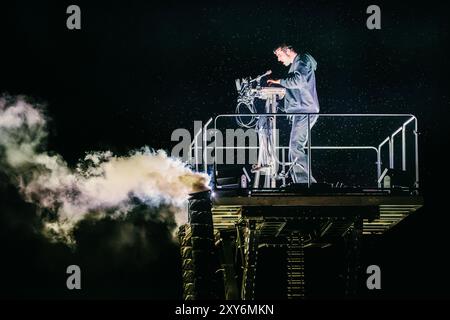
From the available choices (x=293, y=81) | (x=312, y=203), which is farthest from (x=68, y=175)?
(x=312, y=203)

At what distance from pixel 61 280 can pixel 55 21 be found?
6.81 metres

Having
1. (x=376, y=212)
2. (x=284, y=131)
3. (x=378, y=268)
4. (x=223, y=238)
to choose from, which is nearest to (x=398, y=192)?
(x=376, y=212)

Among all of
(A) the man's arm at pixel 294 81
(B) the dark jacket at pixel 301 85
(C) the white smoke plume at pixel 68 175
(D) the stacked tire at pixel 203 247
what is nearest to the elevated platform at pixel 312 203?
(D) the stacked tire at pixel 203 247

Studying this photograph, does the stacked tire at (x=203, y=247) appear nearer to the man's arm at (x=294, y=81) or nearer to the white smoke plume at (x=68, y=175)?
the man's arm at (x=294, y=81)

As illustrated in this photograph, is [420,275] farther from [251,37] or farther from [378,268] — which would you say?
[251,37]

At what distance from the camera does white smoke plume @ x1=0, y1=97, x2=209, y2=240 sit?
91.4 ft

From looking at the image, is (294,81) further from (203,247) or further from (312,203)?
(203,247)

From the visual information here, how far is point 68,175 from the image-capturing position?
29.5 meters

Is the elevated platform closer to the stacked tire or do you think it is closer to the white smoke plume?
the stacked tire

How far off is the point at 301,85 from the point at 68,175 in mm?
12488

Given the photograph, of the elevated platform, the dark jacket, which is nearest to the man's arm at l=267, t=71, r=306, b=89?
the dark jacket

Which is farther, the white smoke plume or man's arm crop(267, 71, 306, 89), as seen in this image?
the white smoke plume

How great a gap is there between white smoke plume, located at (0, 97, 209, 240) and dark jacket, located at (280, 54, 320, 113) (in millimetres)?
8746

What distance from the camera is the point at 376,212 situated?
17.4 metres
